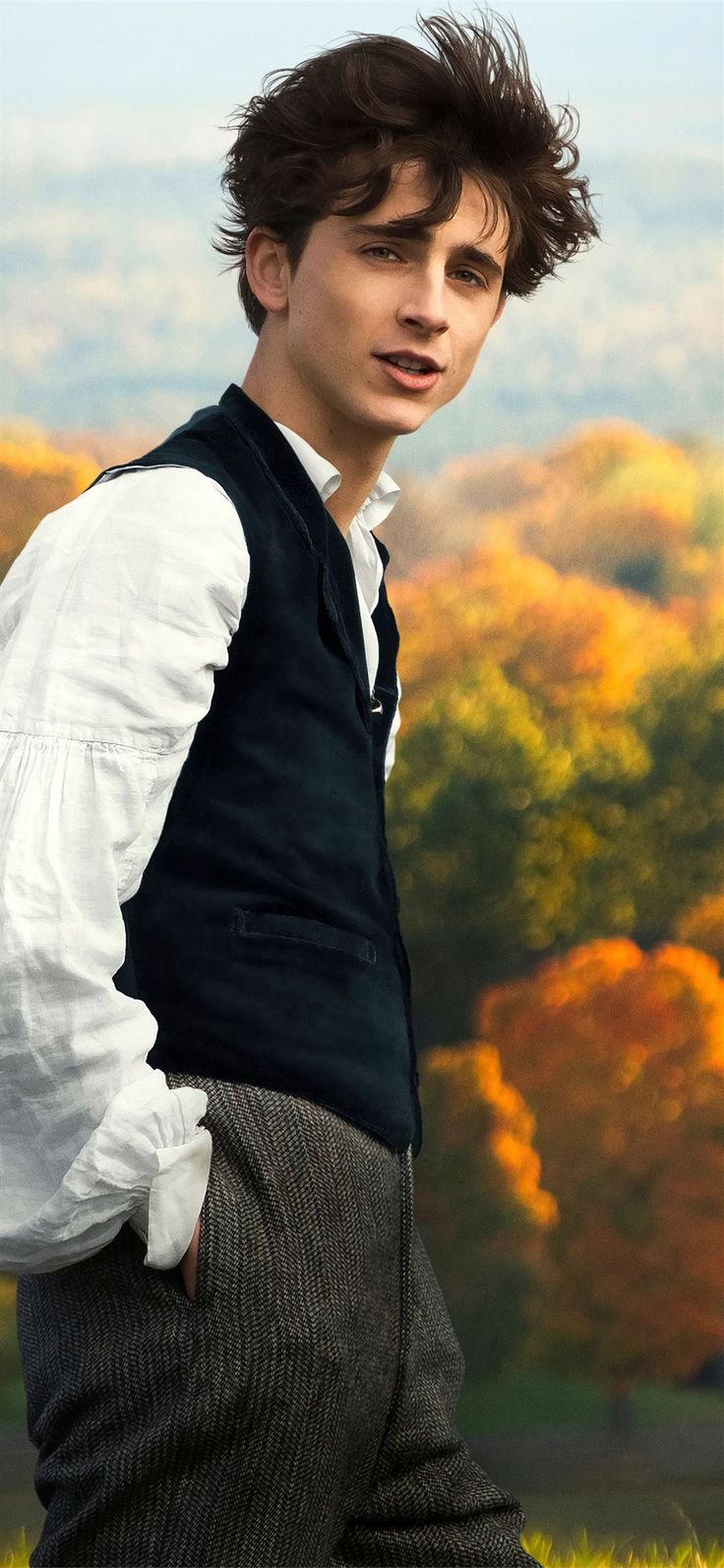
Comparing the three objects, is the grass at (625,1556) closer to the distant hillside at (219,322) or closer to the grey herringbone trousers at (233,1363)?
the grey herringbone trousers at (233,1363)

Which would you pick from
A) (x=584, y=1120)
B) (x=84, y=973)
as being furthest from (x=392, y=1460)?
(x=584, y=1120)

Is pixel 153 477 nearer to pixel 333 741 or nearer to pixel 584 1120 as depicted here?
pixel 333 741

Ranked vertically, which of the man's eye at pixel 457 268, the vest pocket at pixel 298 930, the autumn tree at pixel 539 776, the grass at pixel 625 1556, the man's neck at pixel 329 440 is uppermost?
the man's eye at pixel 457 268

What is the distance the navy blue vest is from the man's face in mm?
74

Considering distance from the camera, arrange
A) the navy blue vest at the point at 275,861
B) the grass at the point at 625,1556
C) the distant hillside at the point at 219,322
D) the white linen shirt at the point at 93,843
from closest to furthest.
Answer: the white linen shirt at the point at 93,843 → the navy blue vest at the point at 275,861 → the grass at the point at 625,1556 → the distant hillside at the point at 219,322

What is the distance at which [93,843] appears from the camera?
2.99 ft

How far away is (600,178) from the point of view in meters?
2.07

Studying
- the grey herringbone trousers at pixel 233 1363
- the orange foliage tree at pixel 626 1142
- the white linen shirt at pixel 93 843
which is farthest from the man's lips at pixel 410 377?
the orange foliage tree at pixel 626 1142

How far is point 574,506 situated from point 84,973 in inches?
52.1

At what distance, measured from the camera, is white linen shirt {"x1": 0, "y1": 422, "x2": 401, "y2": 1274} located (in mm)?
891

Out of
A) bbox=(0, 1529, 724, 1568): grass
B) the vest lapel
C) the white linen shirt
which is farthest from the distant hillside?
bbox=(0, 1529, 724, 1568): grass

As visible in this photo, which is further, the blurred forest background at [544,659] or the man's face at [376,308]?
the blurred forest background at [544,659]

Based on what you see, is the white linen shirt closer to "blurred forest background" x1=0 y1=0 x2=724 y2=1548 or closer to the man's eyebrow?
the man's eyebrow

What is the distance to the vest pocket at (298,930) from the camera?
1011 millimetres
